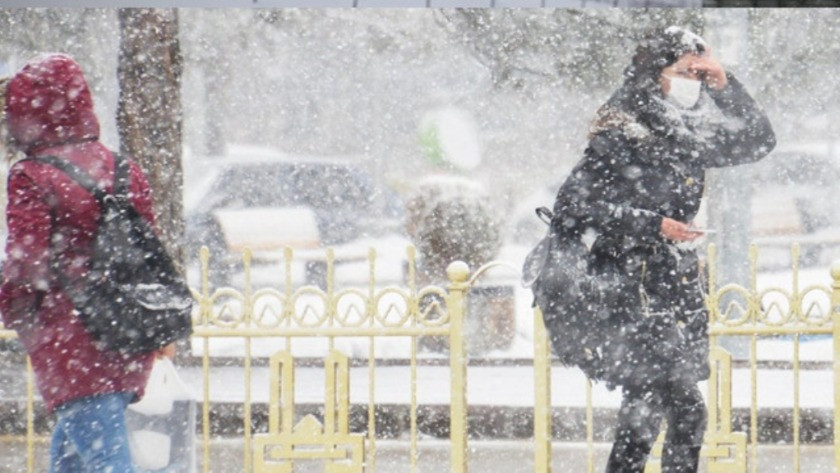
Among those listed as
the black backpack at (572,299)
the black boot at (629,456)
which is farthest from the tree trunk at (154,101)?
the black boot at (629,456)

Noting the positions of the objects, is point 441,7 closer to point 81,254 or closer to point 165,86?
point 165,86

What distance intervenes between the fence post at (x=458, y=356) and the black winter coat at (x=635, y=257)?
0.93 ft

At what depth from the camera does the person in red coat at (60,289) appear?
389cm

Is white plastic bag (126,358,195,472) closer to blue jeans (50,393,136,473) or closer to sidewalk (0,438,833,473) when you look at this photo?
blue jeans (50,393,136,473)

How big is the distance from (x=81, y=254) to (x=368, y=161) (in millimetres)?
7217

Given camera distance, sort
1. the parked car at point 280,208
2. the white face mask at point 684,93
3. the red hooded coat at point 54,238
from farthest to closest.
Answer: the parked car at point 280,208 → the white face mask at point 684,93 → the red hooded coat at point 54,238

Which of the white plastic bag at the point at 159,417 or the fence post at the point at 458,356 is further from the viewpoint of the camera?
the fence post at the point at 458,356

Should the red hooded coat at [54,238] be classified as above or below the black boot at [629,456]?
above

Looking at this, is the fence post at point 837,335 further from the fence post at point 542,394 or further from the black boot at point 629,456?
the fence post at point 542,394

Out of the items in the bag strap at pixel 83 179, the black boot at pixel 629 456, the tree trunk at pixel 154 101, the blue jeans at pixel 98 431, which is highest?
A: the tree trunk at pixel 154 101

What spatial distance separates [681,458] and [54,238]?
2.03 m

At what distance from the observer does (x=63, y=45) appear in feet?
30.5

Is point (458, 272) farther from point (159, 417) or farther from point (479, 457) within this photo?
point (479, 457)

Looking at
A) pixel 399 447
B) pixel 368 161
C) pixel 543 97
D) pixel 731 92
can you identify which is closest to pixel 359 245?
pixel 368 161
